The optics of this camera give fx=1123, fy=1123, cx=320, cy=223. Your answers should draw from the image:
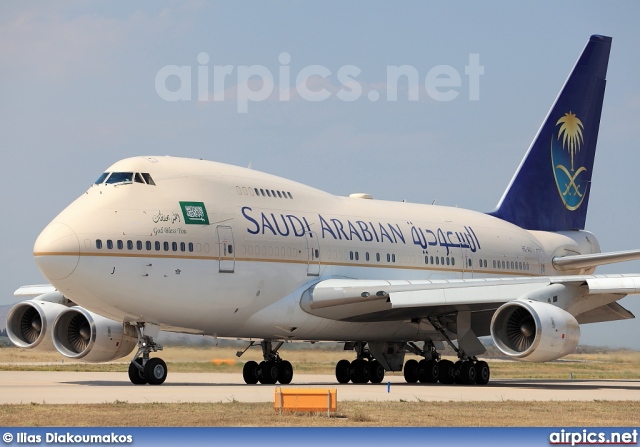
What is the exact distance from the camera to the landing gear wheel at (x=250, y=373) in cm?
2850

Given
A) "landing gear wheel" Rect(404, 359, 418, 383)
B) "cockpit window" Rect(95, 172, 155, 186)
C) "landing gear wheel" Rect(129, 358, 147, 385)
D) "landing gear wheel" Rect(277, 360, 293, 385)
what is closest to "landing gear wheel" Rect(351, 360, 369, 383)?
"landing gear wheel" Rect(404, 359, 418, 383)

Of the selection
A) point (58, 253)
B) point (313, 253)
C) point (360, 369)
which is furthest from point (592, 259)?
point (58, 253)

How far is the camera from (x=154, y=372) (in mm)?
24250

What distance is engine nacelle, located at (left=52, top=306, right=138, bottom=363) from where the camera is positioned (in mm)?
27281

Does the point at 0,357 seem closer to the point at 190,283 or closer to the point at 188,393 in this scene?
the point at 190,283

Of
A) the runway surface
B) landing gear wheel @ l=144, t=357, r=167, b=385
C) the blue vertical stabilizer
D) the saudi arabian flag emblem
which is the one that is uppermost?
the blue vertical stabilizer

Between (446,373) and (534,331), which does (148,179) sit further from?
(446,373)

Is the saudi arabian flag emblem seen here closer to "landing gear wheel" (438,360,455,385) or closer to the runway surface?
the runway surface

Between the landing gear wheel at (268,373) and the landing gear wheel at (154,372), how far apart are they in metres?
4.66

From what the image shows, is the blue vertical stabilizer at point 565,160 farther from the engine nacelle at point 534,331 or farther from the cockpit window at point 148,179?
the cockpit window at point 148,179

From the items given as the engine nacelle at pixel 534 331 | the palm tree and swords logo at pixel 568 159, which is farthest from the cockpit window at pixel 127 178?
the palm tree and swords logo at pixel 568 159

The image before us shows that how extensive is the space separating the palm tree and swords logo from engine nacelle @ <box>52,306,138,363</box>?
56.6ft

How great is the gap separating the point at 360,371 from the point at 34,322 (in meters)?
8.91

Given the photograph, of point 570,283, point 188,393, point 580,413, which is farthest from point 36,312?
point 580,413
